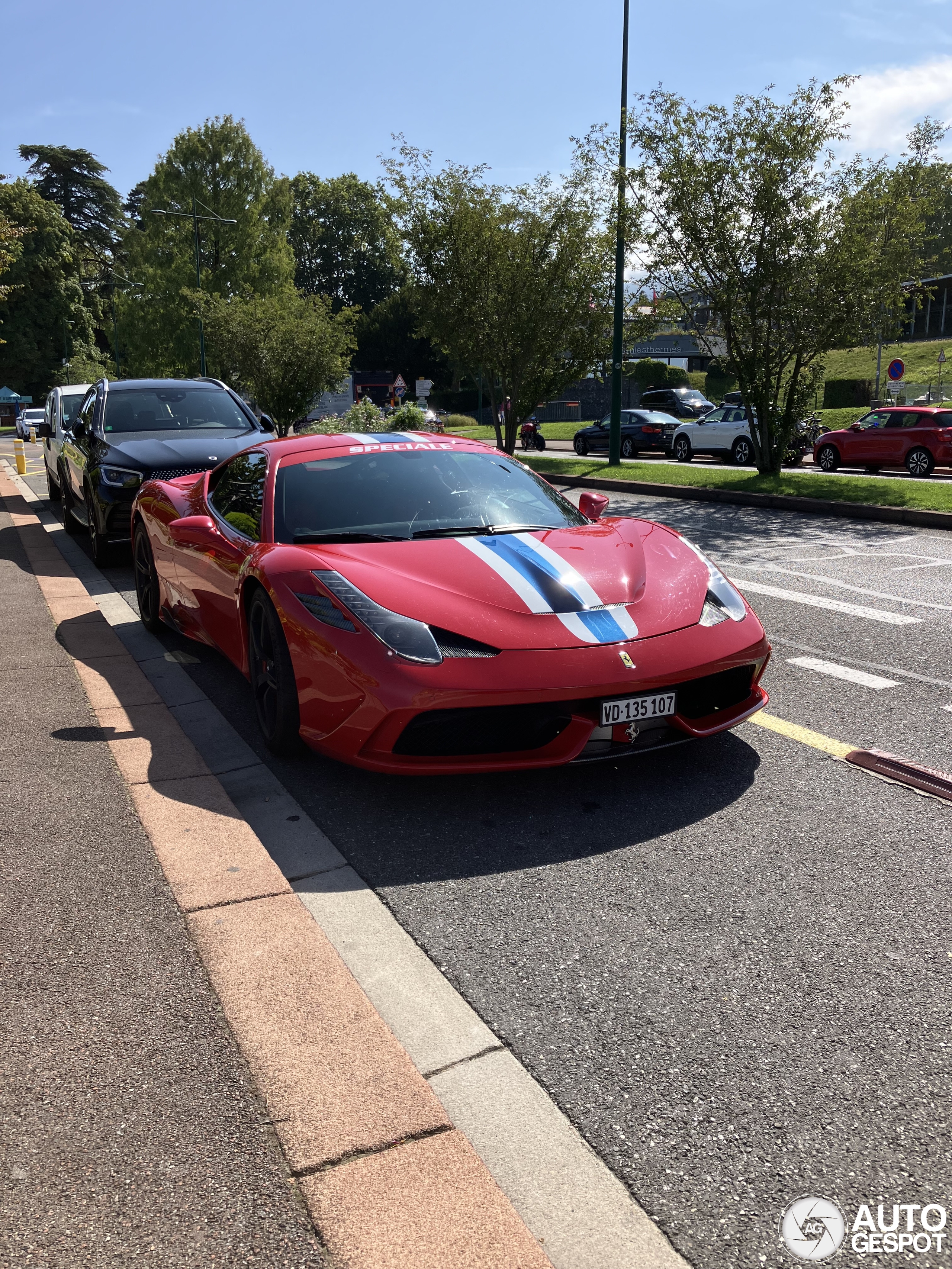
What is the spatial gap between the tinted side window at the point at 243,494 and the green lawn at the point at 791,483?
415 inches

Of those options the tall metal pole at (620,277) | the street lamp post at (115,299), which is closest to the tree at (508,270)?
the tall metal pole at (620,277)

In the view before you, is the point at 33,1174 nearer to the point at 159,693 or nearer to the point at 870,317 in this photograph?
the point at 159,693

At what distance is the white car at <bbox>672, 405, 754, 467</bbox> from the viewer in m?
28.0

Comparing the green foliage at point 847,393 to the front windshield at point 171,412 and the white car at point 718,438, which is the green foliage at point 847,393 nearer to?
the white car at point 718,438

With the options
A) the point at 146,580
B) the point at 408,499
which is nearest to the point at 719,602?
the point at 408,499

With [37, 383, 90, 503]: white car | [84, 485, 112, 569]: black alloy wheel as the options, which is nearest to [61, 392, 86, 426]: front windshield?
[37, 383, 90, 503]: white car

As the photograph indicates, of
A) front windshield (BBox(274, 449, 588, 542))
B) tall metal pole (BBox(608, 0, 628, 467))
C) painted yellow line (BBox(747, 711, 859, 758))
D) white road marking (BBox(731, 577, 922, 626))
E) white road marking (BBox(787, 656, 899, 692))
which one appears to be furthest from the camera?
tall metal pole (BBox(608, 0, 628, 467))

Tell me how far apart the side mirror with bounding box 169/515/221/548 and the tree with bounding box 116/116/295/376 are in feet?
160

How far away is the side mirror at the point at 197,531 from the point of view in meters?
5.55

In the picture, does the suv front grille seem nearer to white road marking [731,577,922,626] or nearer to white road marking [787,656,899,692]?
white road marking [731,577,922,626]

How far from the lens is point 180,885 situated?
3.39m

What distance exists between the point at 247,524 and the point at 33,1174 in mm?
3516

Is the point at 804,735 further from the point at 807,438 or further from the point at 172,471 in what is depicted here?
the point at 807,438

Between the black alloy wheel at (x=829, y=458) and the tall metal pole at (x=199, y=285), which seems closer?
the black alloy wheel at (x=829, y=458)
